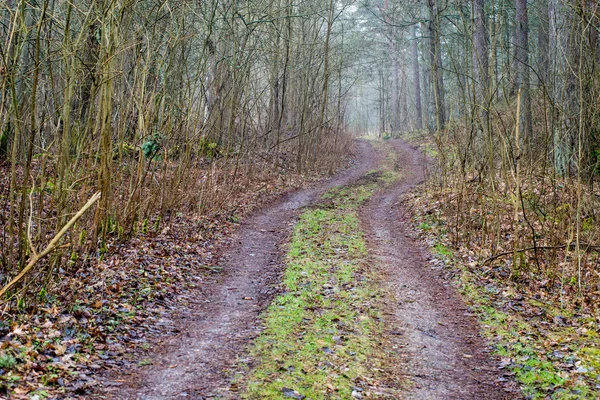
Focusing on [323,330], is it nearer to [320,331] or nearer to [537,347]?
[320,331]

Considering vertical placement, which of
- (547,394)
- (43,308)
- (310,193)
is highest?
(310,193)

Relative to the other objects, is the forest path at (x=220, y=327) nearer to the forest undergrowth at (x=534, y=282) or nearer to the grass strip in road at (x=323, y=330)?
the grass strip in road at (x=323, y=330)

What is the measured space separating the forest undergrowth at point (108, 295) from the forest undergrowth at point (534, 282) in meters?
4.42

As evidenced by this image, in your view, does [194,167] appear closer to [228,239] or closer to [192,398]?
[228,239]

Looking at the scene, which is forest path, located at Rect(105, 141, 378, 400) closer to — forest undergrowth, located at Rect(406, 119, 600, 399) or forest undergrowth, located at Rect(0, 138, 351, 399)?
forest undergrowth, located at Rect(0, 138, 351, 399)

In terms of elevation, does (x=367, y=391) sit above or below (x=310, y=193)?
below

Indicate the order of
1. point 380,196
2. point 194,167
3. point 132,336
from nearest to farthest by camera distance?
point 132,336, point 194,167, point 380,196

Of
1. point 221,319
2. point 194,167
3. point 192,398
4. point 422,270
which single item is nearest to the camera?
point 192,398

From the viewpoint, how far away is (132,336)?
22.5 ft

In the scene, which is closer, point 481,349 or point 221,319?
point 481,349

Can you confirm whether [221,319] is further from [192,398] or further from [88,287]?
[192,398]

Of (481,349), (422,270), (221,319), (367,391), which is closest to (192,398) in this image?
(367,391)

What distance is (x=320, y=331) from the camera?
733 cm

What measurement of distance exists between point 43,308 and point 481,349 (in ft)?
18.0
